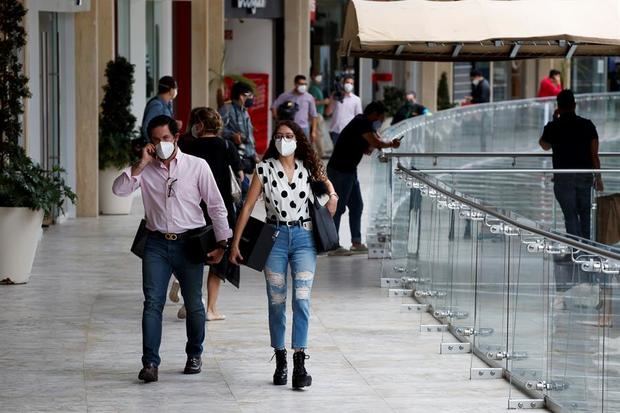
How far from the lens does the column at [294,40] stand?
3391 cm

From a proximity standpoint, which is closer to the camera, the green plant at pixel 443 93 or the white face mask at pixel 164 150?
the white face mask at pixel 164 150

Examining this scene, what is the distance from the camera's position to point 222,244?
967 cm

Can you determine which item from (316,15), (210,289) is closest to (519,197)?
(210,289)

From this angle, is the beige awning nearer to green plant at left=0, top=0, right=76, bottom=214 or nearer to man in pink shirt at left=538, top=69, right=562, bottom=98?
green plant at left=0, top=0, right=76, bottom=214

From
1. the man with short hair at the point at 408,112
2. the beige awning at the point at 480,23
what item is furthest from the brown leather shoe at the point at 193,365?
the man with short hair at the point at 408,112

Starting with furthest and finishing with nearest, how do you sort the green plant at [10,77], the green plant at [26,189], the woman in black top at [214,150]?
the green plant at [10,77] → the green plant at [26,189] → the woman in black top at [214,150]

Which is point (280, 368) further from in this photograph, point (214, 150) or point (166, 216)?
point (214, 150)

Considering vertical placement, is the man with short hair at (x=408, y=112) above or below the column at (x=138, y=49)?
below

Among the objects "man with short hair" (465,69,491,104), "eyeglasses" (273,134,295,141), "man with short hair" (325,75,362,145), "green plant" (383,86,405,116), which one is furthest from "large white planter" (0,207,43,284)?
"man with short hair" (465,69,491,104)

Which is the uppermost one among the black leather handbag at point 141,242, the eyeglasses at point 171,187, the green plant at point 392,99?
the green plant at point 392,99

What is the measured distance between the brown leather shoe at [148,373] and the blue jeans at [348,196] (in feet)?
22.8

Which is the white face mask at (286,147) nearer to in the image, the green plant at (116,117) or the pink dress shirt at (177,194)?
the pink dress shirt at (177,194)

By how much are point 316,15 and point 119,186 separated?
34.6m

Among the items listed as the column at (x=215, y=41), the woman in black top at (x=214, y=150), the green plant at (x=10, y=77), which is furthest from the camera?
the column at (x=215, y=41)
